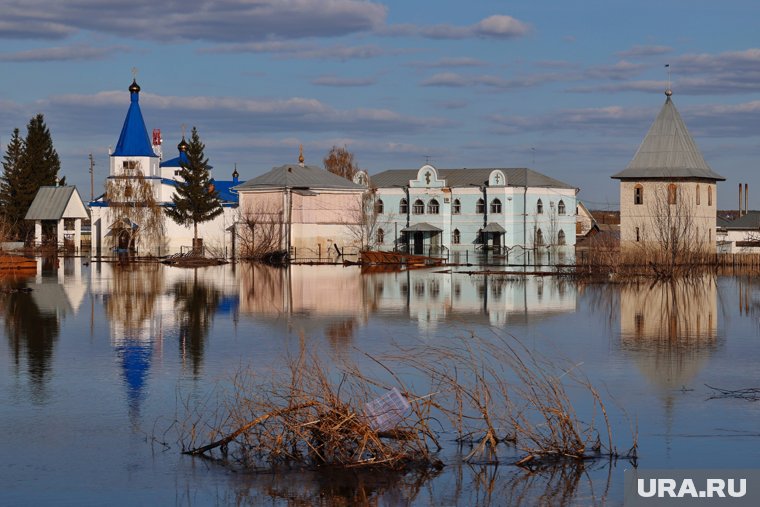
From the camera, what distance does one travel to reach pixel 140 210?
55.8 m

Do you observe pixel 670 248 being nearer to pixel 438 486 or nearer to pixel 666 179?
pixel 666 179

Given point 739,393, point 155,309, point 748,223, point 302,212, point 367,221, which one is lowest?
point 739,393

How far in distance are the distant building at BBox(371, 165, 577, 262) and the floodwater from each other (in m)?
27.6

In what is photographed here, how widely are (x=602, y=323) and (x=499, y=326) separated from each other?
2.21 metres

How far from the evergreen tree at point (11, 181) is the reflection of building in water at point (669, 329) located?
138 ft

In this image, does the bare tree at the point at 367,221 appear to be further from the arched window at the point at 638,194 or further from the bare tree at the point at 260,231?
the arched window at the point at 638,194

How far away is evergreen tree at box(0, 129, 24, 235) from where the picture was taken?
65.5 m

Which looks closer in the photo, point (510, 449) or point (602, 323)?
point (510, 449)

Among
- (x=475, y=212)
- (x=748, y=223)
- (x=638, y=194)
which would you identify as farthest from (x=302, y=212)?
(x=748, y=223)

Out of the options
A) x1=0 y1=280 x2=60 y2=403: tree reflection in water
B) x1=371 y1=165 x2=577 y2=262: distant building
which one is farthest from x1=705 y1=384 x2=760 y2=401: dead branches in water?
x1=371 y1=165 x2=577 y2=262: distant building

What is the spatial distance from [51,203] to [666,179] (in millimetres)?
30459

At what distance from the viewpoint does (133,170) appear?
57.1m

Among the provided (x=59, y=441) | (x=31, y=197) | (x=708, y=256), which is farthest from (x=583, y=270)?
(x=31, y=197)

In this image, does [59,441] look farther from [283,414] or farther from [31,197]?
[31,197]
